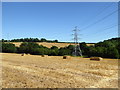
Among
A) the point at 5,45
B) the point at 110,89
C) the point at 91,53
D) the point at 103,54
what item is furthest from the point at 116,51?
the point at 5,45

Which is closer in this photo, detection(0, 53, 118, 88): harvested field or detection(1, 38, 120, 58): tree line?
detection(0, 53, 118, 88): harvested field

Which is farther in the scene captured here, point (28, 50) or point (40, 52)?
point (28, 50)

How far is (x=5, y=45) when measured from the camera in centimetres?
10044

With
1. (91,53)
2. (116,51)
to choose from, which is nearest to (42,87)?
(116,51)

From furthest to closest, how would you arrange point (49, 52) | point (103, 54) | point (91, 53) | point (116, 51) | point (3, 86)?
point (49, 52), point (91, 53), point (103, 54), point (116, 51), point (3, 86)

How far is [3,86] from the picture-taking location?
32.7 ft

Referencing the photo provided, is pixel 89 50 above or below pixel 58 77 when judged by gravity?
above

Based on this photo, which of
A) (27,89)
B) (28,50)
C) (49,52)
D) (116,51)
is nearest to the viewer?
(27,89)

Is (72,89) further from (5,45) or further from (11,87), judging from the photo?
Result: (5,45)

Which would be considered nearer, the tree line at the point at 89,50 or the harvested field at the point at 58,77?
the harvested field at the point at 58,77

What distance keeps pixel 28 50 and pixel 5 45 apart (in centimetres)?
1802

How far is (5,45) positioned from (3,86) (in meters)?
94.6

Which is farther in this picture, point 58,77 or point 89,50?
point 89,50

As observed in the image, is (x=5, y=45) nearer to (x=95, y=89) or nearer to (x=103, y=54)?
(x=103, y=54)
